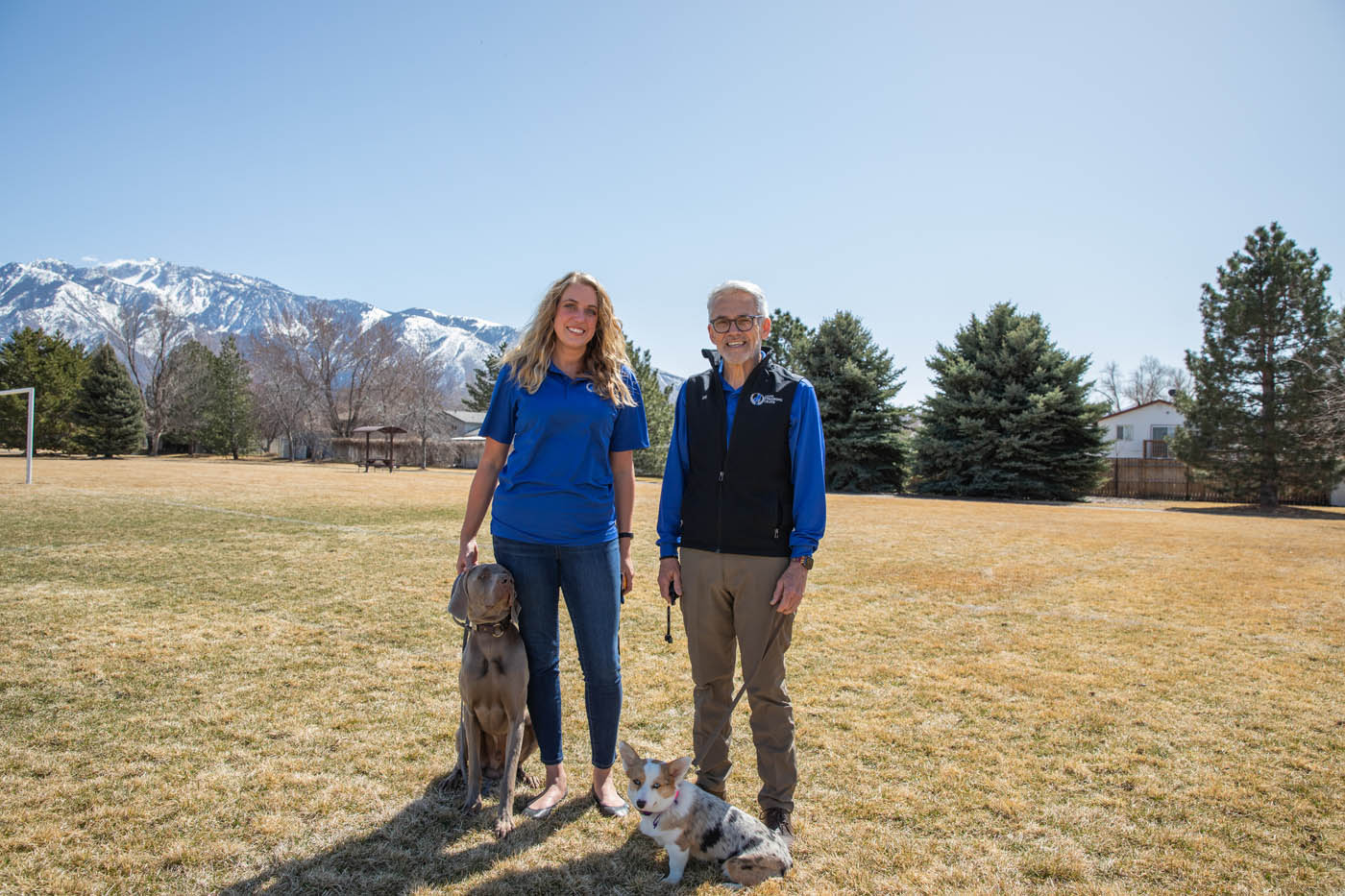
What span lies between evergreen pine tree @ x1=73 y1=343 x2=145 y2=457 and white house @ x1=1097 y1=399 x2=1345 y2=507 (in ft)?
183

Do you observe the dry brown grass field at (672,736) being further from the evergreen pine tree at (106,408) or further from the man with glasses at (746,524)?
the evergreen pine tree at (106,408)

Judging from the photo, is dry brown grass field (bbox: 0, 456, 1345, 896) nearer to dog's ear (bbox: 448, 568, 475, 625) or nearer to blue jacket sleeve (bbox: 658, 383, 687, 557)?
dog's ear (bbox: 448, 568, 475, 625)

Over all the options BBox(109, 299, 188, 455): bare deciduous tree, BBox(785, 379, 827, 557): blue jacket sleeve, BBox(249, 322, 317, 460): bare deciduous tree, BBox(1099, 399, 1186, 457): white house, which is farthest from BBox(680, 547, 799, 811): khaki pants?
BBox(109, 299, 188, 455): bare deciduous tree

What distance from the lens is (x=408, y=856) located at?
8.36ft

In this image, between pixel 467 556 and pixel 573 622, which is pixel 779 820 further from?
pixel 467 556

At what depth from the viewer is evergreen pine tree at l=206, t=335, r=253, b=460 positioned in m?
50.4

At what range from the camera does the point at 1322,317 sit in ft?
72.1

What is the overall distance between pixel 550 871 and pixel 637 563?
6.69 metres

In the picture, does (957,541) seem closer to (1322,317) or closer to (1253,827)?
(1253,827)

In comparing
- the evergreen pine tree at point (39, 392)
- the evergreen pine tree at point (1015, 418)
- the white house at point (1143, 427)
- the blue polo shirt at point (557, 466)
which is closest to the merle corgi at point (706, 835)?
the blue polo shirt at point (557, 466)

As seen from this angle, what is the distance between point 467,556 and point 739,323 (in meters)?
1.43

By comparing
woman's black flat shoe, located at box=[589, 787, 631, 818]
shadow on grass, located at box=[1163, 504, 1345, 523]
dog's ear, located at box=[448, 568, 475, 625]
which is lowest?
woman's black flat shoe, located at box=[589, 787, 631, 818]

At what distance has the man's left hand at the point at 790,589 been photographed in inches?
98.6

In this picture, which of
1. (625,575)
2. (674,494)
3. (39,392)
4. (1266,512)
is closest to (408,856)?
(625,575)
